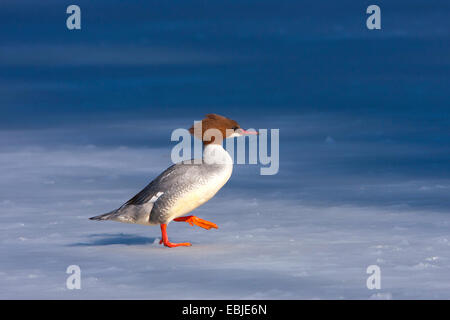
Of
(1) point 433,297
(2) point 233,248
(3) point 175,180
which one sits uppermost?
(3) point 175,180

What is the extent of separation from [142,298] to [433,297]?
7.80 ft

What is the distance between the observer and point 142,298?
741cm

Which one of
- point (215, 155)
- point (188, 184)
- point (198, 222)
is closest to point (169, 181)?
point (188, 184)

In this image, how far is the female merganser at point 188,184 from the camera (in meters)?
9.32

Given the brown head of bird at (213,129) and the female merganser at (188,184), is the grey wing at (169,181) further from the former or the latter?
the brown head of bird at (213,129)

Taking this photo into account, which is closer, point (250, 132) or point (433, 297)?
point (433, 297)

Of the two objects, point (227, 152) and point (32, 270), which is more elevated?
point (227, 152)

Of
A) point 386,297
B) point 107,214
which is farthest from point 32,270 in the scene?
point 386,297

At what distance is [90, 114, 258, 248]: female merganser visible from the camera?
9320 mm

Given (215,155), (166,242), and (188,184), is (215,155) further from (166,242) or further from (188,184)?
(166,242)

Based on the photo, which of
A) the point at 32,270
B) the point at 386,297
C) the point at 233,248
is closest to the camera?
the point at 386,297

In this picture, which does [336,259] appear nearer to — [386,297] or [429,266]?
[429,266]

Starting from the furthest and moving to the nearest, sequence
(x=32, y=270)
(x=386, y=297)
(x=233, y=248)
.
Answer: (x=233, y=248), (x=32, y=270), (x=386, y=297)

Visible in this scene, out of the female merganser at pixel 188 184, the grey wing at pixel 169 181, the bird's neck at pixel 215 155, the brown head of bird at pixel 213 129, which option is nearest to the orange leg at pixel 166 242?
the female merganser at pixel 188 184
